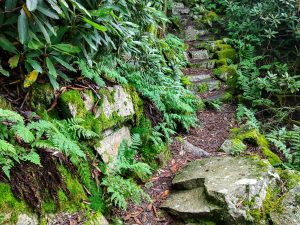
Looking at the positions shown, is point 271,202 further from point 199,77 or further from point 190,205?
point 199,77

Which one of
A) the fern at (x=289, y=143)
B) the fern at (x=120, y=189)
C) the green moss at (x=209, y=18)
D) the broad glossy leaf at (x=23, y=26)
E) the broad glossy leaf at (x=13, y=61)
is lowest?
the fern at (x=289, y=143)

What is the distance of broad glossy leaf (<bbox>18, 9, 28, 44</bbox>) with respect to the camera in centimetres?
235

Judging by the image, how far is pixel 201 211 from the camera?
3.03m

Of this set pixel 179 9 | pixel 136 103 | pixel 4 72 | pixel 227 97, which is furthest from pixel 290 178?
pixel 179 9

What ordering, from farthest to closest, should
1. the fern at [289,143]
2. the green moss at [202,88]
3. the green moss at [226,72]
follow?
the green moss at [226,72]
the green moss at [202,88]
the fern at [289,143]

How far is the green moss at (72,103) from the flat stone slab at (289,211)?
2.35 metres

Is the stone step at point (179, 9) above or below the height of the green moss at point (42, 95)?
above

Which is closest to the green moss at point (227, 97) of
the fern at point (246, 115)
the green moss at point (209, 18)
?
the fern at point (246, 115)

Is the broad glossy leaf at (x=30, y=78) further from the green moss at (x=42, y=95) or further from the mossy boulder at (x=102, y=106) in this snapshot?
the mossy boulder at (x=102, y=106)

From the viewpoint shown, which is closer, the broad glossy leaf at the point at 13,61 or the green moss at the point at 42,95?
the broad glossy leaf at the point at 13,61

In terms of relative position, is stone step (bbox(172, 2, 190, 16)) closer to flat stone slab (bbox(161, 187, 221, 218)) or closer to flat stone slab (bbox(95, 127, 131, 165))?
flat stone slab (bbox(95, 127, 131, 165))

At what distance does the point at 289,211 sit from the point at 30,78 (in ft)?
9.82

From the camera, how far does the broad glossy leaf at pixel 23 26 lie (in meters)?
2.35

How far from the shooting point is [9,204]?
214 cm
